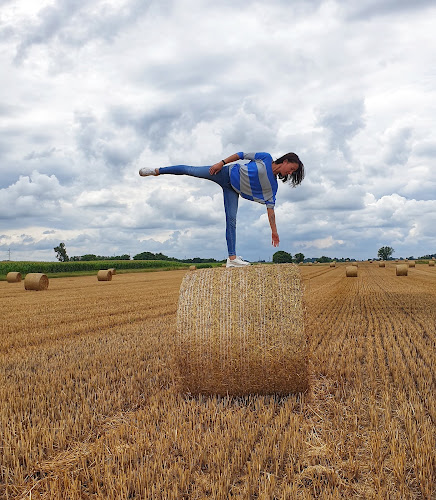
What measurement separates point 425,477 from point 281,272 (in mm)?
2646

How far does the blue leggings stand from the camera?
5.49 m

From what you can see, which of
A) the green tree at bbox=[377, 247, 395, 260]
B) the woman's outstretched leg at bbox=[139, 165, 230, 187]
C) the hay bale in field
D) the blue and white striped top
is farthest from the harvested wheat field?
the green tree at bbox=[377, 247, 395, 260]

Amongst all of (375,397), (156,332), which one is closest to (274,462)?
(375,397)

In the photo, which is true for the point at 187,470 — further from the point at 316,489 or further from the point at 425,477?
the point at 425,477

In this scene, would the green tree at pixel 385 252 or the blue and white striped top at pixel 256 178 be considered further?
the green tree at pixel 385 252

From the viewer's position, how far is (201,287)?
17.8ft

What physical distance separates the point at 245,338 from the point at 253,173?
1982 millimetres

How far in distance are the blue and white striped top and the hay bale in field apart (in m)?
0.96

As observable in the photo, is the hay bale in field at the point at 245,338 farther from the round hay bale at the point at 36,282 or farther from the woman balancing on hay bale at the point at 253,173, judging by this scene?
the round hay bale at the point at 36,282

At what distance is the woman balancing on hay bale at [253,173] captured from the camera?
213 inches

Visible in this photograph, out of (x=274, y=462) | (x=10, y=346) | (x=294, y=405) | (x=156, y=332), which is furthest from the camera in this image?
(x=156, y=332)

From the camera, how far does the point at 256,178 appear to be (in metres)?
5.40

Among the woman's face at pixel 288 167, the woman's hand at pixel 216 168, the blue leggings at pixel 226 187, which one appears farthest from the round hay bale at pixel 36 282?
the woman's face at pixel 288 167

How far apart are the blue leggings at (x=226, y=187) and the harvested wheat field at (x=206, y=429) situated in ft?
4.10
